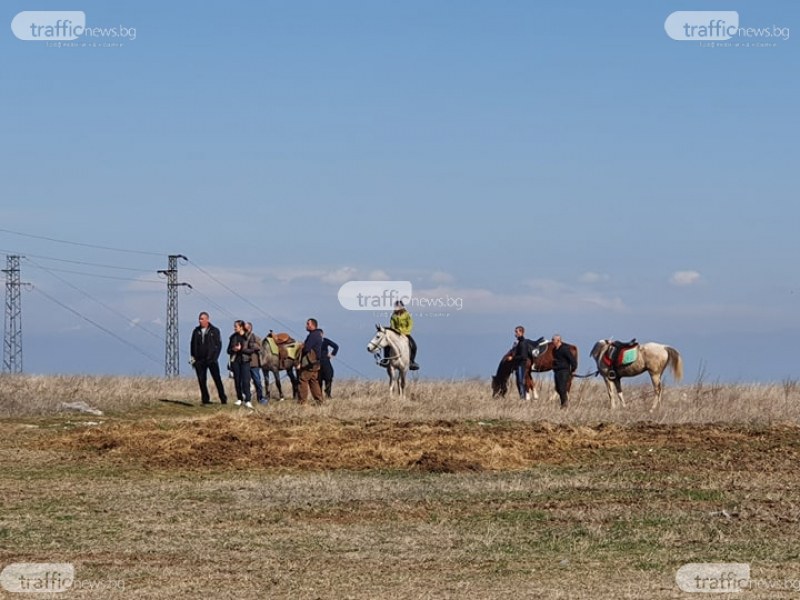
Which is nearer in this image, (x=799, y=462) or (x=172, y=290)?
(x=799, y=462)

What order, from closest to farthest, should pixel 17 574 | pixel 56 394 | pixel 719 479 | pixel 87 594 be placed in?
1. pixel 87 594
2. pixel 17 574
3. pixel 719 479
4. pixel 56 394

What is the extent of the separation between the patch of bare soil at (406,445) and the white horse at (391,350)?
26.5 feet

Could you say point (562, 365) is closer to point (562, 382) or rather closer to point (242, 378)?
point (562, 382)

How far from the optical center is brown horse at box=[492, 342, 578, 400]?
3266 centimetres

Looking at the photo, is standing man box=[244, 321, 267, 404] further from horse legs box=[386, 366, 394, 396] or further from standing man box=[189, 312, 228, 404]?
horse legs box=[386, 366, 394, 396]

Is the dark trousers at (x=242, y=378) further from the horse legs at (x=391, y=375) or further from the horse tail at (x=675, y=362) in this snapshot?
the horse tail at (x=675, y=362)

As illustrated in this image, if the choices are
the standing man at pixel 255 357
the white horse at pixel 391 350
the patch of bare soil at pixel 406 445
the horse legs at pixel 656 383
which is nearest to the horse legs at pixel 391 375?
the white horse at pixel 391 350

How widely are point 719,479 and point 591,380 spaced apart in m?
20.1

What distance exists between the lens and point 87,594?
10.5 metres

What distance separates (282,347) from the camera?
32.8 meters

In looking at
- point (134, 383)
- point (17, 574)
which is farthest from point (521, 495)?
point (134, 383)

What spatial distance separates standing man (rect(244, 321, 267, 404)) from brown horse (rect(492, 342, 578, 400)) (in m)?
6.02

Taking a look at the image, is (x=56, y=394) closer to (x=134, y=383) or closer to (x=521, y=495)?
(x=134, y=383)

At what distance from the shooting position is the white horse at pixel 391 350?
33188 millimetres
